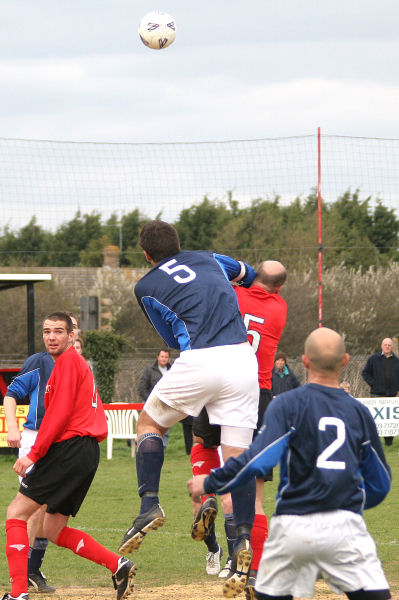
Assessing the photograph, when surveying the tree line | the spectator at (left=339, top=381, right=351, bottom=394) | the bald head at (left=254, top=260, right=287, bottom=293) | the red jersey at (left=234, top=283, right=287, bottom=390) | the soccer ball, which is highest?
the soccer ball

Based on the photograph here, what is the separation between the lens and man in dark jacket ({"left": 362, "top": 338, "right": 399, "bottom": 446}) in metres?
17.8

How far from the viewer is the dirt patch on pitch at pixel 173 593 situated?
707 centimetres

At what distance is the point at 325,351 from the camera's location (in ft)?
14.6

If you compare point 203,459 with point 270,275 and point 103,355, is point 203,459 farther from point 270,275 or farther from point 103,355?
point 103,355

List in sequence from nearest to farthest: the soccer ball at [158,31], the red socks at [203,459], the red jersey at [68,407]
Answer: the red jersey at [68,407], the red socks at [203,459], the soccer ball at [158,31]

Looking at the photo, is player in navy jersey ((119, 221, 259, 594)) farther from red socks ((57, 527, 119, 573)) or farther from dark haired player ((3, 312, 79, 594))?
dark haired player ((3, 312, 79, 594))

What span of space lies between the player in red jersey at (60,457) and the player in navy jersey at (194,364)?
20.5 inches

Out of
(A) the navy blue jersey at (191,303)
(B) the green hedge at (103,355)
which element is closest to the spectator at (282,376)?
(B) the green hedge at (103,355)

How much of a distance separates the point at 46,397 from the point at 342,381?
14994 mm

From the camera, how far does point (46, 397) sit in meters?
6.52

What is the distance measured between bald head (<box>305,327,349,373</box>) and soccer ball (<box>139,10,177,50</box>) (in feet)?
29.1

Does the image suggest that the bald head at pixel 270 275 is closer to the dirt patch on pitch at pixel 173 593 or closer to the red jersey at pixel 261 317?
the red jersey at pixel 261 317

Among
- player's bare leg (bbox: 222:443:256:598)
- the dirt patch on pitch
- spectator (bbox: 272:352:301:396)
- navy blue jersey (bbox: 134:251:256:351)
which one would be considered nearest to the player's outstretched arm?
player's bare leg (bbox: 222:443:256:598)

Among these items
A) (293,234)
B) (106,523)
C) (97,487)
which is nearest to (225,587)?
(106,523)
